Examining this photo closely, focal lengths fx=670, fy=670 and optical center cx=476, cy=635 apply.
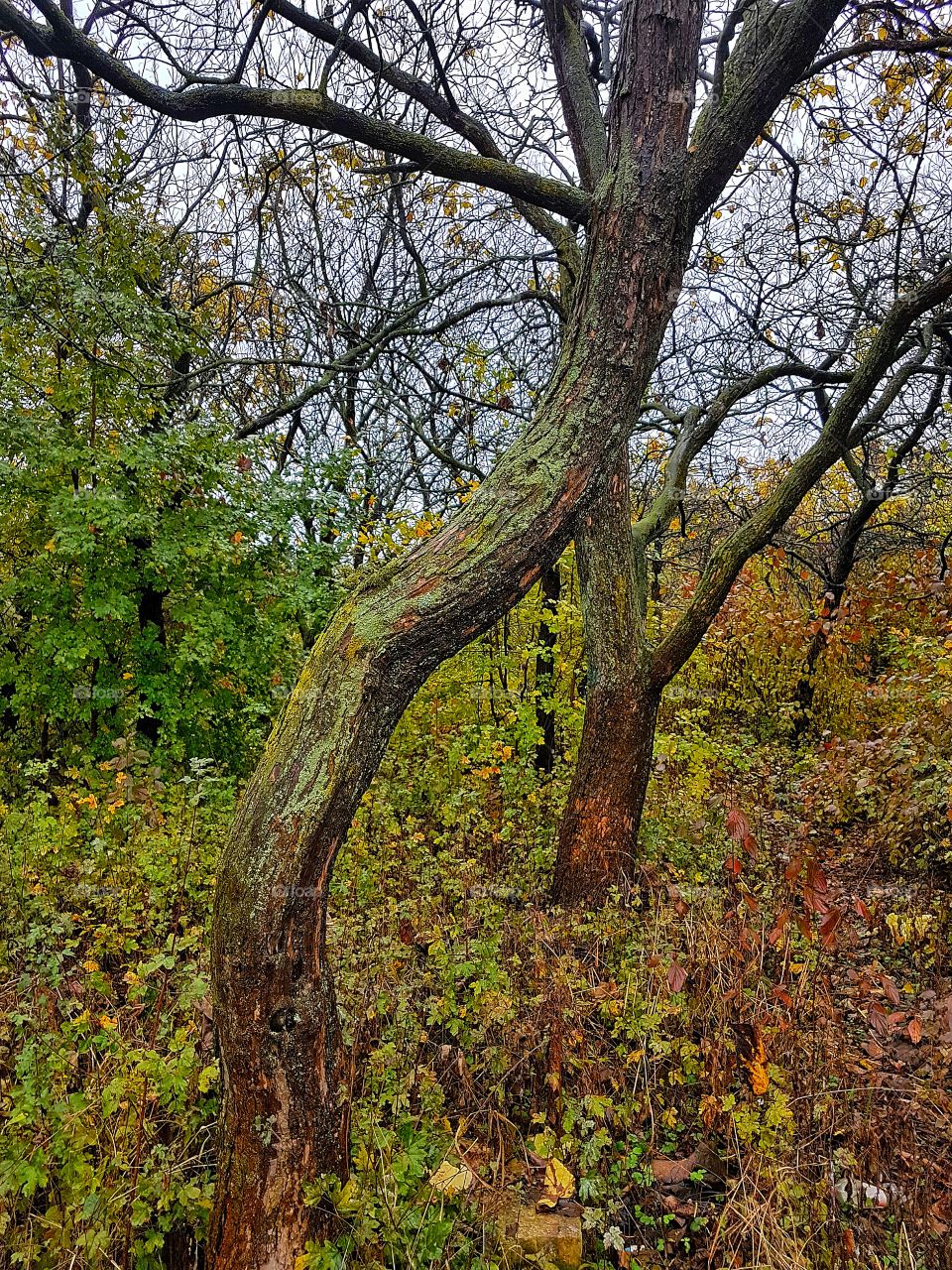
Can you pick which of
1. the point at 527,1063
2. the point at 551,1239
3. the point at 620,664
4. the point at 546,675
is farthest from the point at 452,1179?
the point at 546,675

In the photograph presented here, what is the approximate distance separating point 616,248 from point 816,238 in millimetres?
4234

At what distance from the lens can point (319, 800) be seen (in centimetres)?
168

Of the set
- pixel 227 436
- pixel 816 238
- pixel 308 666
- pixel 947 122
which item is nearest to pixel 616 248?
pixel 308 666

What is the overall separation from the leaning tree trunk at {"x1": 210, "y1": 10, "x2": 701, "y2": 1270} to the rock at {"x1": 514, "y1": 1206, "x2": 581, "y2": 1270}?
1.85 feet

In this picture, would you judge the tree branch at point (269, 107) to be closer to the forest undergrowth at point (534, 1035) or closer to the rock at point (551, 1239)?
the forest undergrowth at point (534, 1035)

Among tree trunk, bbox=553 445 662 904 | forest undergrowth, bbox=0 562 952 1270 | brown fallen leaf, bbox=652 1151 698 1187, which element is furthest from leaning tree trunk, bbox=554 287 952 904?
brown fallen leaf, bbox=652 1151 698 1187

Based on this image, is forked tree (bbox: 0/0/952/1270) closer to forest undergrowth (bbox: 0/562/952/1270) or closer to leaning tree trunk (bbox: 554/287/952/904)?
forest undergrowth (bbox: 0/562/952/1270)

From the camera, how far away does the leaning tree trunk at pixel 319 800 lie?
1675mm

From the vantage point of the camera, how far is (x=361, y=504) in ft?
23.2

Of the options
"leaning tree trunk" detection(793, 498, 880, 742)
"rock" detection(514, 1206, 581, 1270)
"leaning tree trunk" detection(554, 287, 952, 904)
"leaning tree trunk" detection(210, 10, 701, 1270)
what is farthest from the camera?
"leaning tree trunk" detection(793, 498, 880, 742)

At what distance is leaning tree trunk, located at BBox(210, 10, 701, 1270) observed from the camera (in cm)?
167

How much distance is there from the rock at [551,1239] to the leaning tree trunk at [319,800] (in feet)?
1.85

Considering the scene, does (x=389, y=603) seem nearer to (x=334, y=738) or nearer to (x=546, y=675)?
(x=334, y=738)

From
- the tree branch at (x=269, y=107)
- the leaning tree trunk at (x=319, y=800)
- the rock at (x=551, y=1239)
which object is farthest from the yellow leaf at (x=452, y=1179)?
the tree branch at (x=269, y=107)
